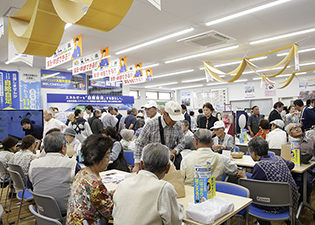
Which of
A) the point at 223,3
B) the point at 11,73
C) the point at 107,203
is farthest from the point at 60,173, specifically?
the point at 11,73

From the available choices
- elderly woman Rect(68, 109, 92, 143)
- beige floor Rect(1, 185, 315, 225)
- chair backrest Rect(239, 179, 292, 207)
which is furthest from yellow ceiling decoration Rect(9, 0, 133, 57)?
elderly woman Rect(68, 109, 92, 143)

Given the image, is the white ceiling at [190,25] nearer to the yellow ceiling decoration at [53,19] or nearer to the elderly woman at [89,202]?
the yellow ceiling decoration at [53,19]

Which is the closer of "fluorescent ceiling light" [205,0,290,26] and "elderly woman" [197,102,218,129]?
"fluorescent ceiling light" [205,0,290,26]

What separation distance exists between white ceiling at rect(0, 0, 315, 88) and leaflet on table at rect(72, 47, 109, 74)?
22 cm

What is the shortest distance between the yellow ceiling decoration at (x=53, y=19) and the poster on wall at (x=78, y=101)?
7969 mm

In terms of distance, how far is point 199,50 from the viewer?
7.72 meters

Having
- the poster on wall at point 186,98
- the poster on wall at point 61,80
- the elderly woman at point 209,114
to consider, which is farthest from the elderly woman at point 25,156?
the poster on wall at point 186,98

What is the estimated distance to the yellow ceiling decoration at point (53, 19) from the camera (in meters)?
1.51

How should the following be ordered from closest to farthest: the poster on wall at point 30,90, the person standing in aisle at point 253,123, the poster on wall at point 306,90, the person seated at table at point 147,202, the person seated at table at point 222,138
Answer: the person seated at table at point 147,202 → the person seated at table at point 222,138 → the person standing in aisle at point 253,123 → the poster on wall at point 30,90 → the poster on wall at point 306,90

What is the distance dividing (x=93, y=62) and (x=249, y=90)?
11.9 metres

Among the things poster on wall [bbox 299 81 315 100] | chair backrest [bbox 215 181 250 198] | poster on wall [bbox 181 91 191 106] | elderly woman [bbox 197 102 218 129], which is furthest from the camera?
poster on wall [bbox 181 91 191 106]

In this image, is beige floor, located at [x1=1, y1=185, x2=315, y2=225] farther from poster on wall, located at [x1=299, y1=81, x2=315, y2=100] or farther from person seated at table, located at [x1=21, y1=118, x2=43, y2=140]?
poster on wall, located at [x1=299, y1=81, x2=315, y2=100]

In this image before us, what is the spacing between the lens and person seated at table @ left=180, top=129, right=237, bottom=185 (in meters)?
2.35

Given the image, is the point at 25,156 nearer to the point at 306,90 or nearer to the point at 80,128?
the point at 80,128
